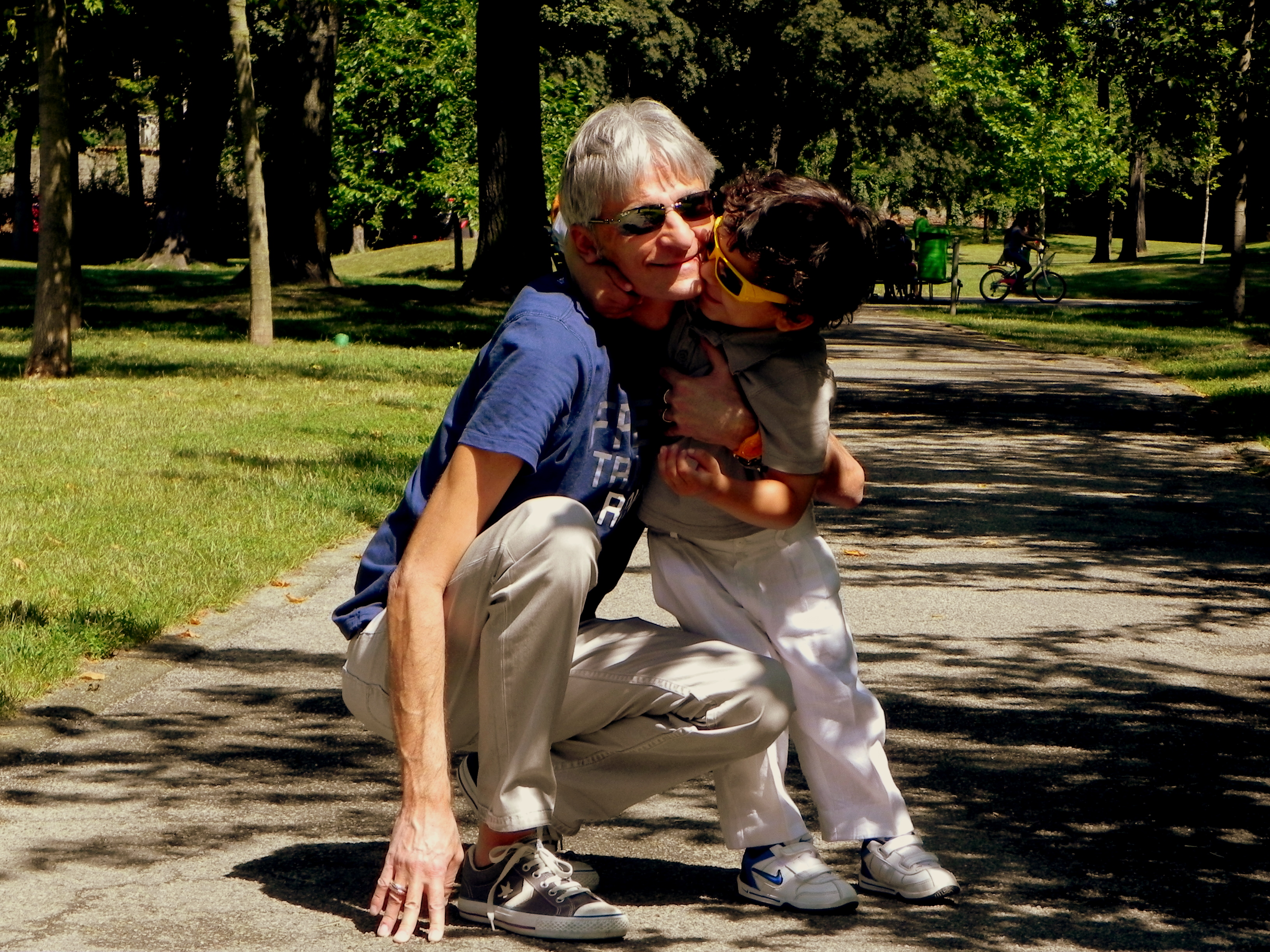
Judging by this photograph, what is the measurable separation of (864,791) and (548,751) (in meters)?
0.69

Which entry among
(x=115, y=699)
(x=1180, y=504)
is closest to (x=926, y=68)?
(x=1180, y=504)

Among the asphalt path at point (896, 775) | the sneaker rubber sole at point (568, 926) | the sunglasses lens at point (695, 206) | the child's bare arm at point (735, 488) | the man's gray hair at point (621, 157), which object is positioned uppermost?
the man's gray hair at point (621, 157)

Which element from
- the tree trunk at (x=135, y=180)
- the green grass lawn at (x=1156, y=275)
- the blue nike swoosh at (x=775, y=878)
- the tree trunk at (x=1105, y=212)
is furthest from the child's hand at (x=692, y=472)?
the tree trunk at (x=1105, y=212)

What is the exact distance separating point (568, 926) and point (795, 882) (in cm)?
50

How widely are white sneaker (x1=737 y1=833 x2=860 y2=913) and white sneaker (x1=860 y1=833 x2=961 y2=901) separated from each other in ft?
0.23

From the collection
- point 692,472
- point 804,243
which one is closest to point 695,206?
point 804,243

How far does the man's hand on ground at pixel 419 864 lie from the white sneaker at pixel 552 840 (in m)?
0.28

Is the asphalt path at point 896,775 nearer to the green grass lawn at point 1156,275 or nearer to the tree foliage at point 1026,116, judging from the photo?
the green grass lawn at point 1156,275

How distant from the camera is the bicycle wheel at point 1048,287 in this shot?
97.5 ft

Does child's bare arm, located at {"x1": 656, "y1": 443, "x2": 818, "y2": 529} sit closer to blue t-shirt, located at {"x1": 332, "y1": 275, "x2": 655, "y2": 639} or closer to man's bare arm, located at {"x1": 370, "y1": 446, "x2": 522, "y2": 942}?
blue t-shirt, located at {"x1": 332, "y1": 275, "x2": 655, "y2": 639}

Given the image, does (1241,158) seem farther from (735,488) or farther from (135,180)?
(135,180)

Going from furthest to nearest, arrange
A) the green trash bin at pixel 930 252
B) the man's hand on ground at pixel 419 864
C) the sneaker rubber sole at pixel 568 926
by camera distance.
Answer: the green trash bin at pixel 930 252
the sneaker rubber sole at pixel 568 926
the man's hand on ground at pixel 419 864

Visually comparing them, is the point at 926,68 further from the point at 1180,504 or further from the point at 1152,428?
the point at 1180,504

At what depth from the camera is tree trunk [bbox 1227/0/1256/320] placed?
19156mm
